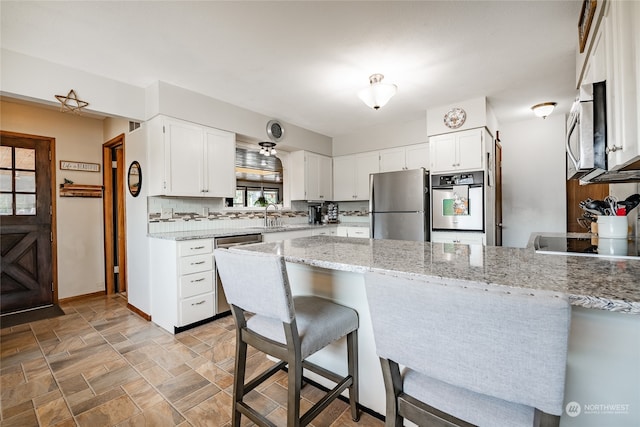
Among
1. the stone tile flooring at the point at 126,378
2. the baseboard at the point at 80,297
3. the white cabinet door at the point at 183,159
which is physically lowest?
the stone tile flooring at the point at 126,378

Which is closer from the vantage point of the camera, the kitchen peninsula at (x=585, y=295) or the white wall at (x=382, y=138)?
the kitchen peninsula at (x=585, y=295)

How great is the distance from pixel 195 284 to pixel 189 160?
1.38m

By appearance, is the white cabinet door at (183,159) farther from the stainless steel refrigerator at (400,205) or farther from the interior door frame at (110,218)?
the stainless steel refrigerator at (400,205)

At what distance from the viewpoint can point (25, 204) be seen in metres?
3.29

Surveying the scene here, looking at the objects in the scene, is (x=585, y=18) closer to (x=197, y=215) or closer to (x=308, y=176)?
(x=308, y=176)

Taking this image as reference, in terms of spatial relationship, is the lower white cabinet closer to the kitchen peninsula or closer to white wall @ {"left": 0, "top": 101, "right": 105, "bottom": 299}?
the kitchen peninsula

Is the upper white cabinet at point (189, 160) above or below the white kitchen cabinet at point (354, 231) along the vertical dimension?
above

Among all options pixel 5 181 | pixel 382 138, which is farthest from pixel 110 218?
pixel 382 138

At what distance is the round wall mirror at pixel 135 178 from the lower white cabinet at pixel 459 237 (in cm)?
369

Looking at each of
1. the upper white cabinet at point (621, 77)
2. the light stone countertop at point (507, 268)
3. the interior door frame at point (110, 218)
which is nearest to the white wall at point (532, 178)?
the upper white cabinet at point (621, 77)

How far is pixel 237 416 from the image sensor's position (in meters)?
1.38

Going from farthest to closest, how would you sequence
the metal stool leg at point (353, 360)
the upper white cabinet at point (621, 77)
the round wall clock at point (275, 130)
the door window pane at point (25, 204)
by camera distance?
1. the round wall clock at point (275, 130)
2. the door window pane at point (25, 204)
3. the metal stool leg at point (353, 360)
4. the upper white cabinet at point (621, 77)

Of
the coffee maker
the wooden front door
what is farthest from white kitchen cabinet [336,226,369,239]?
the wooden front door

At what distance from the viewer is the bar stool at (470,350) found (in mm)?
566
